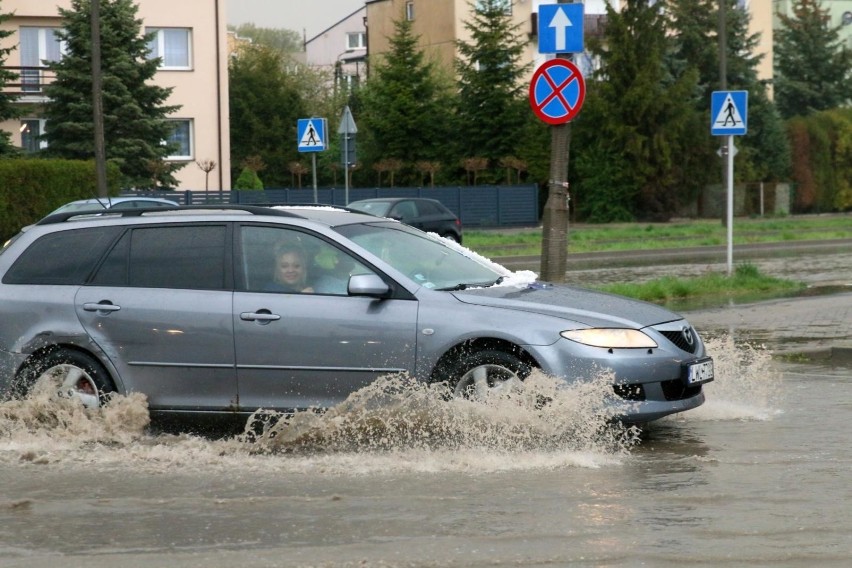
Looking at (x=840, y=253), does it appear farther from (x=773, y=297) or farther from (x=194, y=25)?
(x=194, y=25)

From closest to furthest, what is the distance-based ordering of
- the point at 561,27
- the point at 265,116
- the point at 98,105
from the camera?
the point at 561,27
the point at 98,105
the point at 265,116

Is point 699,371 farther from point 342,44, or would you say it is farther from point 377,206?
point 342,44

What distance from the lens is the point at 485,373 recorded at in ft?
25.9

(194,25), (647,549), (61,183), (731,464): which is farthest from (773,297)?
(194,25)

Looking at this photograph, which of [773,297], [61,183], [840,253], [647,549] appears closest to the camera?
[647,549]

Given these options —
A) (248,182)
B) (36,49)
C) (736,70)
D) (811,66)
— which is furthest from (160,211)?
(811,66)

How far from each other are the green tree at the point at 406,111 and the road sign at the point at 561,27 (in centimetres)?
4115

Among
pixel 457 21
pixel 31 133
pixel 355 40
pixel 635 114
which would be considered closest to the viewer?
pixel 31 133

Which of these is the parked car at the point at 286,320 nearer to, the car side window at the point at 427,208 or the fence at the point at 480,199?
the car side window at the point at 427,208

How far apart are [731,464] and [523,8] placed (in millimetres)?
60209

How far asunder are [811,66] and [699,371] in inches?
2654

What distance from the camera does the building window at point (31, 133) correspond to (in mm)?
49531

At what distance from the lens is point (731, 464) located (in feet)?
25.0

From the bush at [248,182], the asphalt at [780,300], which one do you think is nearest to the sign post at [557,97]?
the asphalt at [780,300]
